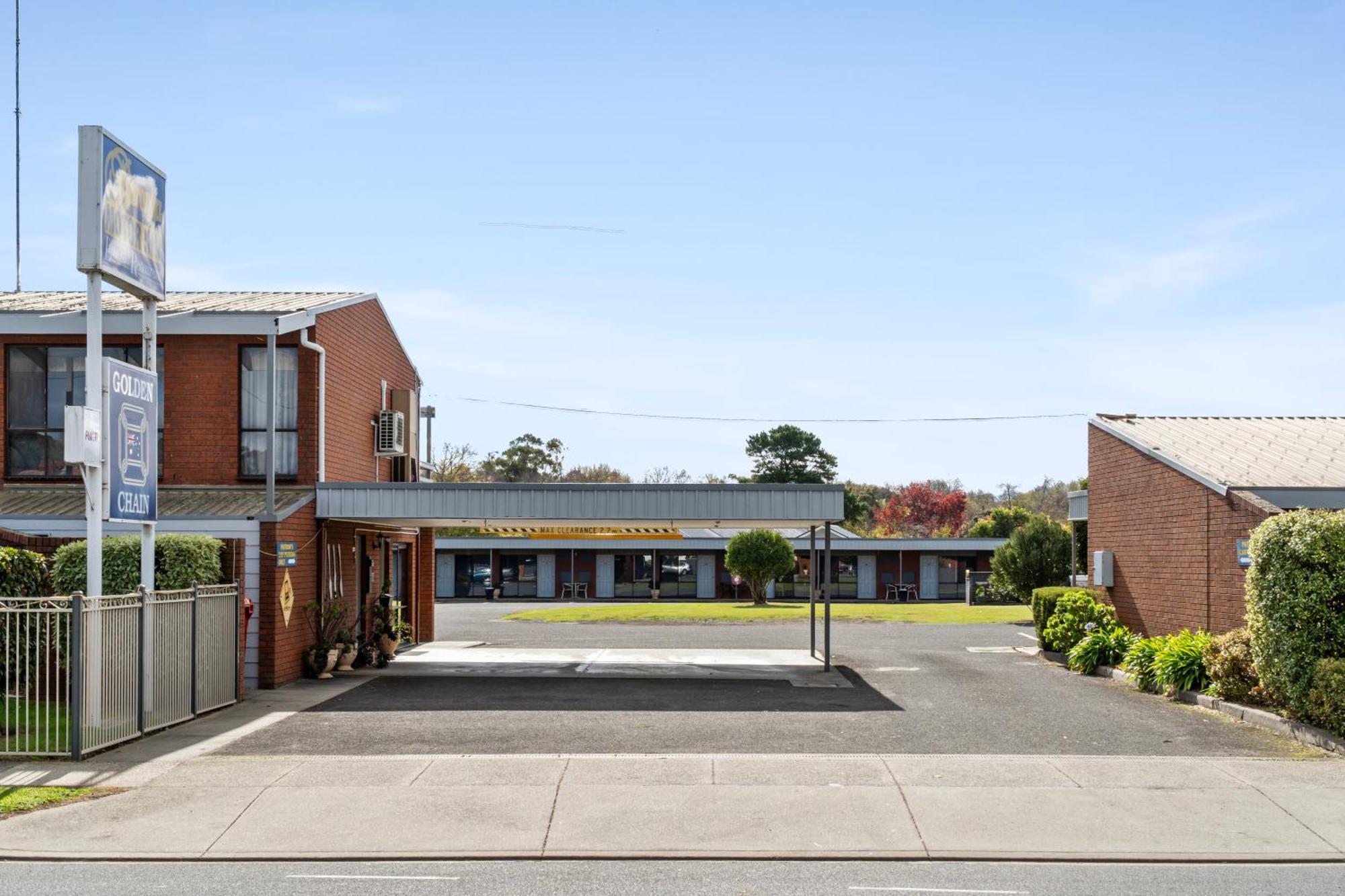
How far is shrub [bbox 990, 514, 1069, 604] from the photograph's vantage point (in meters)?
37.5

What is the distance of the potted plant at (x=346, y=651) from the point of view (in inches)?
867

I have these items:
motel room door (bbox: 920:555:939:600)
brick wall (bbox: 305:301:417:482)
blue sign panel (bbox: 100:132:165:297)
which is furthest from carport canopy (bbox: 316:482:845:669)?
motel room door (bbox: 920:555:939:600)

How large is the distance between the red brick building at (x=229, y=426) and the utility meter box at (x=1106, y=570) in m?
14.4

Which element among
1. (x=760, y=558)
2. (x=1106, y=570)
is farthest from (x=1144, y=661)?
(x=760, y=558)

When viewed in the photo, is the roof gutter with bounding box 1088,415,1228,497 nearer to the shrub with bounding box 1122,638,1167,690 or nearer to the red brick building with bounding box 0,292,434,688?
the shrub with bounding box 1122,638,1167,690

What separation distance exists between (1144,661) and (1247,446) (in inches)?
249

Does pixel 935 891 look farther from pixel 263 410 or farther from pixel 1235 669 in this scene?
pixel 263 410

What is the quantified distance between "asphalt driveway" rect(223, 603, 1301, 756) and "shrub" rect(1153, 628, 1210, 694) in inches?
16.8

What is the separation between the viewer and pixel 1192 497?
2066 cm

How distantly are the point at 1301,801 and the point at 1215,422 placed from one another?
16490 mm

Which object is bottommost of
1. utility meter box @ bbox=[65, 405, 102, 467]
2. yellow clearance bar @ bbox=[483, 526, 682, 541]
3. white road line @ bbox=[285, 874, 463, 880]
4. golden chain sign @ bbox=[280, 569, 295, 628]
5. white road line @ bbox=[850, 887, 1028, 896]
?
white road line @ bbox=[285, 874, 463, 880]

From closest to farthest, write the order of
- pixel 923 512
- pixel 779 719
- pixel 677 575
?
pixel 779 719, pixel 677 575, pixel 923 512

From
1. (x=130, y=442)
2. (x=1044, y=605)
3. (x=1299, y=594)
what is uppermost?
(x=130, y=442)

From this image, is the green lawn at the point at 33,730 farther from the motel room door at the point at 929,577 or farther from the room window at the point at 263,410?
the motel room door at the point at 929,577
